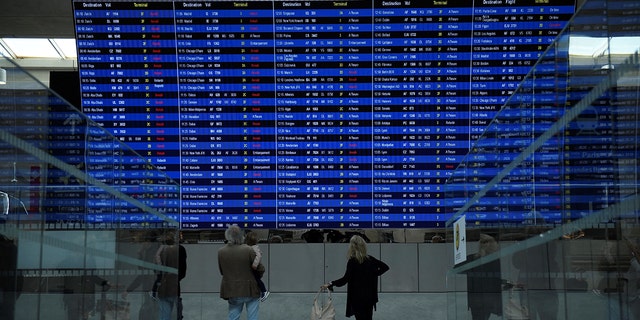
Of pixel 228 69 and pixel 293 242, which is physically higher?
pixel 228 69

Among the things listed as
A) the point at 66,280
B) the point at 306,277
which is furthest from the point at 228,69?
the point at 66,280

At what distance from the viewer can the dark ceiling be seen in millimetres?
15070

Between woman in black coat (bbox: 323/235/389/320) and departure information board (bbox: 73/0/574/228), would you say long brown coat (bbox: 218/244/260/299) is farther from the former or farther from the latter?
departure information board (bbox: 73/0/574/228)

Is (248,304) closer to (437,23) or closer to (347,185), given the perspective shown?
(347,185)

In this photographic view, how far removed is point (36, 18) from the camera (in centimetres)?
1584

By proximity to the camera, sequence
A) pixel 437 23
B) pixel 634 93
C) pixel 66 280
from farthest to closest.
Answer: pixel 437 23 → pixel 66 280 → pixel 634 93

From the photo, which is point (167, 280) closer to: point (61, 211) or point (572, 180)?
point (61, 211)

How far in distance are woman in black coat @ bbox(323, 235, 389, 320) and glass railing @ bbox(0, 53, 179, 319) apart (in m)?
3.66

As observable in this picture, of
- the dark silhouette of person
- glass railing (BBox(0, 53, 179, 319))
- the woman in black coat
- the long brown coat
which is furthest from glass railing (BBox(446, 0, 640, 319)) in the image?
the long brown coat

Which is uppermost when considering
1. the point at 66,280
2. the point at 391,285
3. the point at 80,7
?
the point at 80,7

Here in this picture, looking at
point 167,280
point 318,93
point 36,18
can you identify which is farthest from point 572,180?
point 36,18

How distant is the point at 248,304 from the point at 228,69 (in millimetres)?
3927

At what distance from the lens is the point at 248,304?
1129 cm

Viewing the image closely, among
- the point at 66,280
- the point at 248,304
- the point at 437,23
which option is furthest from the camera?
the point at 437,23
